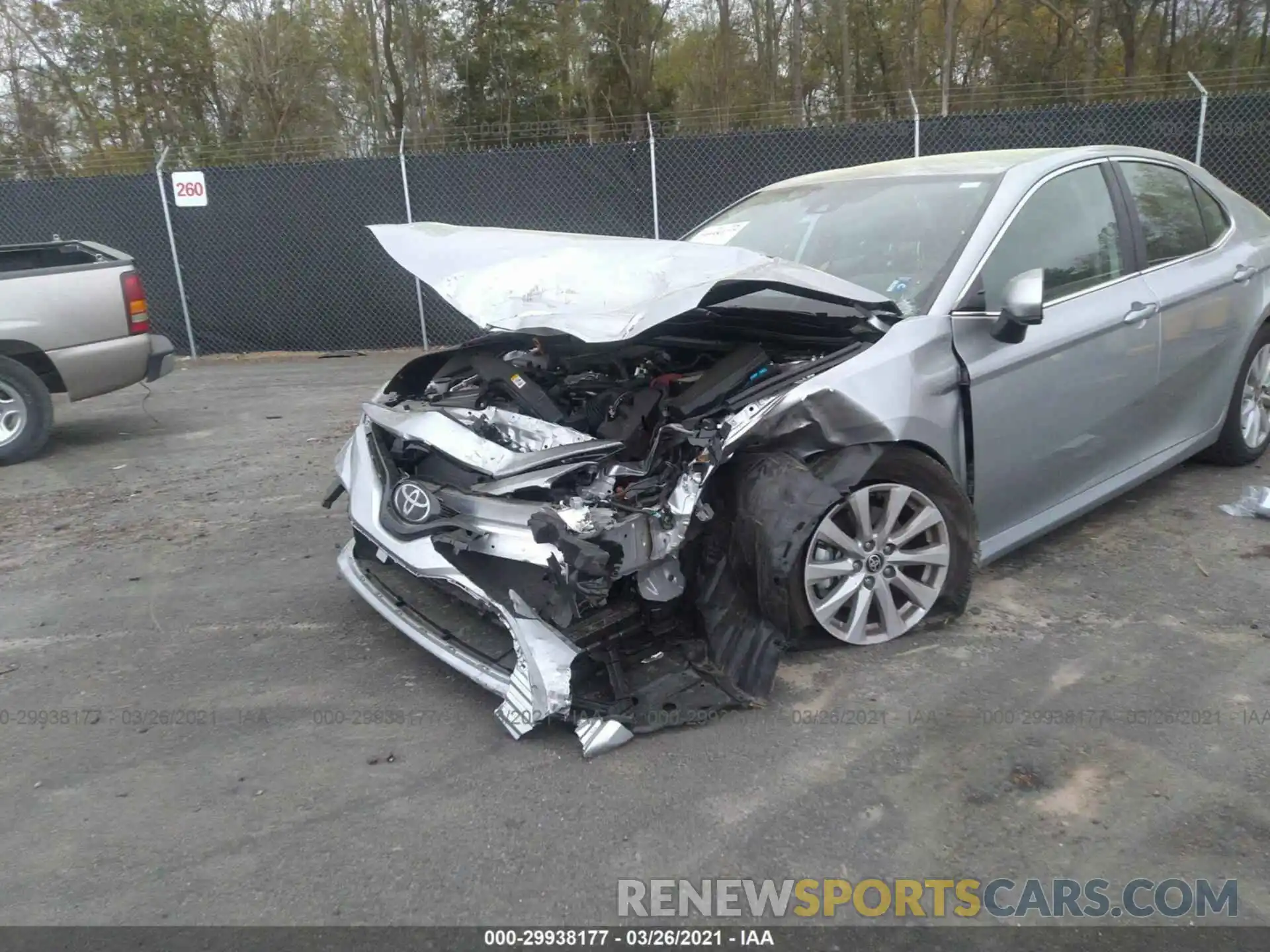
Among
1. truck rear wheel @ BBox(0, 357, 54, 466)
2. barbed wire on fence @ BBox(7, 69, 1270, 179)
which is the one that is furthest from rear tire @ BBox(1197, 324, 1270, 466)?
truck rear wheel @ BBox(0, 357, 54, 466)

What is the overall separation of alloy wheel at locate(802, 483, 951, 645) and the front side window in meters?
0.88

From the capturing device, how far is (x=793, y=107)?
1473 centimetres

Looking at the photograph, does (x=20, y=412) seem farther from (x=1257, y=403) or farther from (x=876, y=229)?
(x=1257, y=403)

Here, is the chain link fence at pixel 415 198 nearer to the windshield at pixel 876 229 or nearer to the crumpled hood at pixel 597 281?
the windshield at pixel 876 229

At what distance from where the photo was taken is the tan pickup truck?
6.94 m

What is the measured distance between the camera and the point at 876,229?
4.18 m

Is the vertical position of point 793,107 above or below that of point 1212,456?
above

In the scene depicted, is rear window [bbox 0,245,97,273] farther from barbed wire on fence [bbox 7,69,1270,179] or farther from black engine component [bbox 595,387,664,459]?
black engine component [bbox 595,387,664,459]

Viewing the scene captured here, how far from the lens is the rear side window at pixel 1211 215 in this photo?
480 cm

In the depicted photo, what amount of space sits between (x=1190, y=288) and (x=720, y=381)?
2.56 m

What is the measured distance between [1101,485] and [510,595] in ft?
9.02

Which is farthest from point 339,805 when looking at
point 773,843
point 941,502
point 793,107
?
point 793,107

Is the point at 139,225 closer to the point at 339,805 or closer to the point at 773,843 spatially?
the point at 339,805

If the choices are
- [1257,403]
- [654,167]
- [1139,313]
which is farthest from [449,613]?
[654,167]
